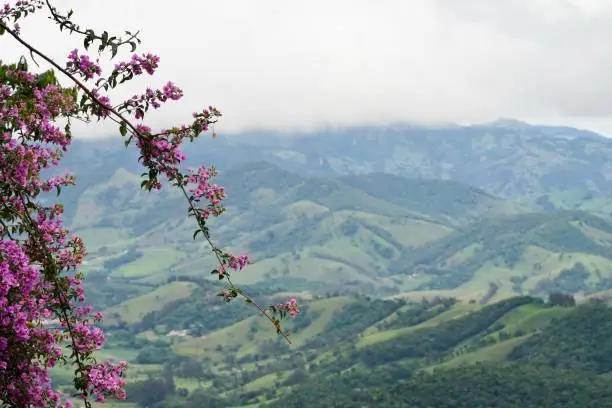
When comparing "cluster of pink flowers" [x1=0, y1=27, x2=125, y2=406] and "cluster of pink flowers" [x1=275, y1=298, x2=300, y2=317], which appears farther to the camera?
"cluster of pink flowers" [x1=275, y1=298, x2=300, y2=317]

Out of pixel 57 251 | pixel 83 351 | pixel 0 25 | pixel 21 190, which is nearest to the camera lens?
pixel 0 25

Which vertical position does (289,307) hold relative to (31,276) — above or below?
below

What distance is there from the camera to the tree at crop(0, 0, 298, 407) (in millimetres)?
15328

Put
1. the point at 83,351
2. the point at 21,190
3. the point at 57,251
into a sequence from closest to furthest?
1. the point at 21,190
2. the point at 83,351
3. the point at 57,251

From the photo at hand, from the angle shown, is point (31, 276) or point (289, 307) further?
point (289, 307)

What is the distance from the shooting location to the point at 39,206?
709 inches

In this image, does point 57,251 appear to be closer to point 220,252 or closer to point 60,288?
point 60,288

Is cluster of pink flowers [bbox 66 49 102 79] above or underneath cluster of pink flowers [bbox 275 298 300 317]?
above

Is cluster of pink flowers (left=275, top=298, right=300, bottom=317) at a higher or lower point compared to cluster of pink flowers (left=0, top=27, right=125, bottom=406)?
lower

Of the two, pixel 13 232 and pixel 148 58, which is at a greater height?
pixel 148 58

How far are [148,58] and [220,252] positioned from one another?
12.3 ft

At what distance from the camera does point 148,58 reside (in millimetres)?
15867

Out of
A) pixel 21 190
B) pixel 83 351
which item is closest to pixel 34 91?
pixel 21 190

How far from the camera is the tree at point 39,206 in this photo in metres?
15.3
